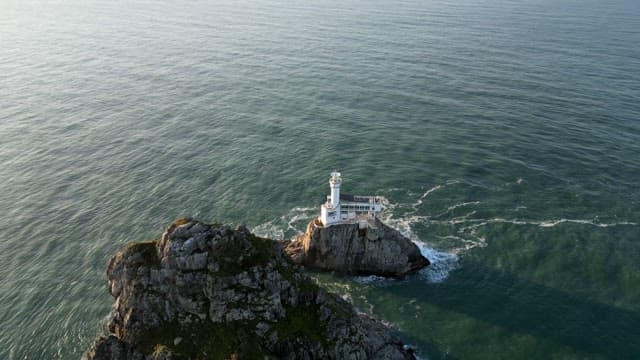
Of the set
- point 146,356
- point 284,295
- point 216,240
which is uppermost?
point 216,240

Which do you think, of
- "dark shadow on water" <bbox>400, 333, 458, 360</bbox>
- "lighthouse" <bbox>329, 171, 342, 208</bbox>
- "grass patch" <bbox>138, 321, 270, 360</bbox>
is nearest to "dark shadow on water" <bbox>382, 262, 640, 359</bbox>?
"dark shadow on water" <bbox>400, 333, 458, 360</bbox>

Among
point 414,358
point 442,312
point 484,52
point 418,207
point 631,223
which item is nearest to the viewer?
point 414,358

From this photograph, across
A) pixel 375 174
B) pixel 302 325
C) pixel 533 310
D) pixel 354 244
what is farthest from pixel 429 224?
pixel 302 325

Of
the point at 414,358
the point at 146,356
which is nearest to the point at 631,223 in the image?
the point at 414,358

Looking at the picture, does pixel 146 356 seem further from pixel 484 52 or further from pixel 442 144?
pixel 484 52

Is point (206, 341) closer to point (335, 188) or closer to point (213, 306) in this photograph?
point (213, 306)

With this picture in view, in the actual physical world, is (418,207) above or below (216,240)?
below
